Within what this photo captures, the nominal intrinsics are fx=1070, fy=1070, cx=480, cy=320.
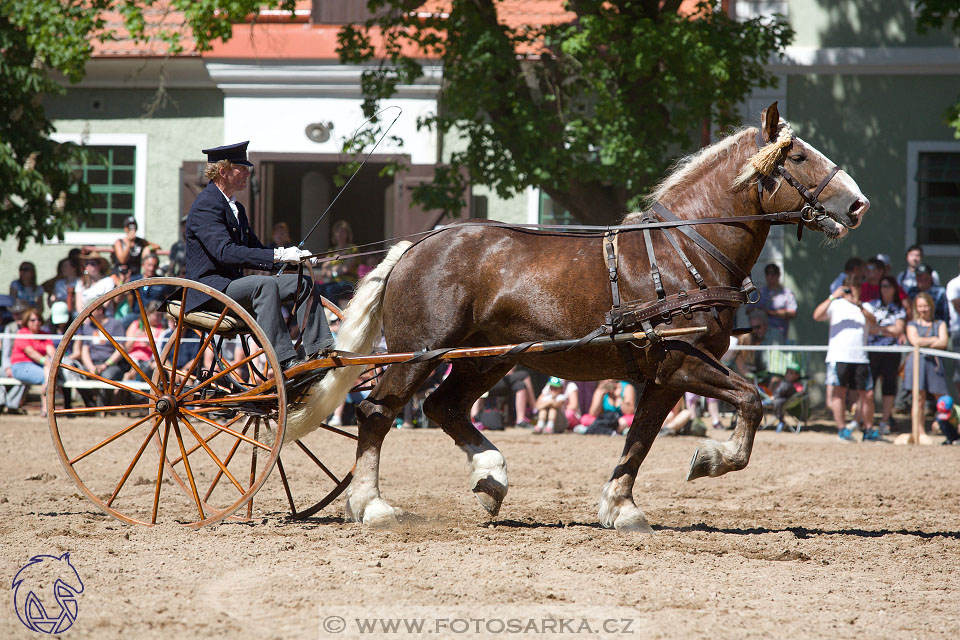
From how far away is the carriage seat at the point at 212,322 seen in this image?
229 inches

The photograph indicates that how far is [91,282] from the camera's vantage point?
13.1 metres

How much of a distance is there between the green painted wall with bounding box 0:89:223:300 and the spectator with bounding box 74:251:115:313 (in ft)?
8.81

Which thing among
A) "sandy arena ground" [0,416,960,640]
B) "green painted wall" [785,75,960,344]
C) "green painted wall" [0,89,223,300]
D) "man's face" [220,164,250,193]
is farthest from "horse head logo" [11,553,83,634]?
"green painted wall" [785,75,960,344]

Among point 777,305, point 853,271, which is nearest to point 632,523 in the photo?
point 853,271

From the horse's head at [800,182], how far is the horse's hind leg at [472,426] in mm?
1831

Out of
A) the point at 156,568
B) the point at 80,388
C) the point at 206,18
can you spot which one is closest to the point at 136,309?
the point at 80,388

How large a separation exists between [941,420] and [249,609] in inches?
343

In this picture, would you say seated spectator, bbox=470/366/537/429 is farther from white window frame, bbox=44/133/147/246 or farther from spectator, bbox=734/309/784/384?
white window frame, bbox=44/133/147/246

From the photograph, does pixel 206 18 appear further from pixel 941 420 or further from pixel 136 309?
pixel 941 420

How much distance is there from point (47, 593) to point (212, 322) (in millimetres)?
1881

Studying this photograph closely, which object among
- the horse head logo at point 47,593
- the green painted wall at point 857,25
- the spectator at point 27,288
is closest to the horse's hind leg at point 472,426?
the horse head logo at point 47,593

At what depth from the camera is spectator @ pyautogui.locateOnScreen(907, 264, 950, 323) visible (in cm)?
1228

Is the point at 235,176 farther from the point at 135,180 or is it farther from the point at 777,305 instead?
the point at 135,180

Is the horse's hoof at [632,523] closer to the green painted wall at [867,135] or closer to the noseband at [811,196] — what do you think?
the noseband at [811,196]
